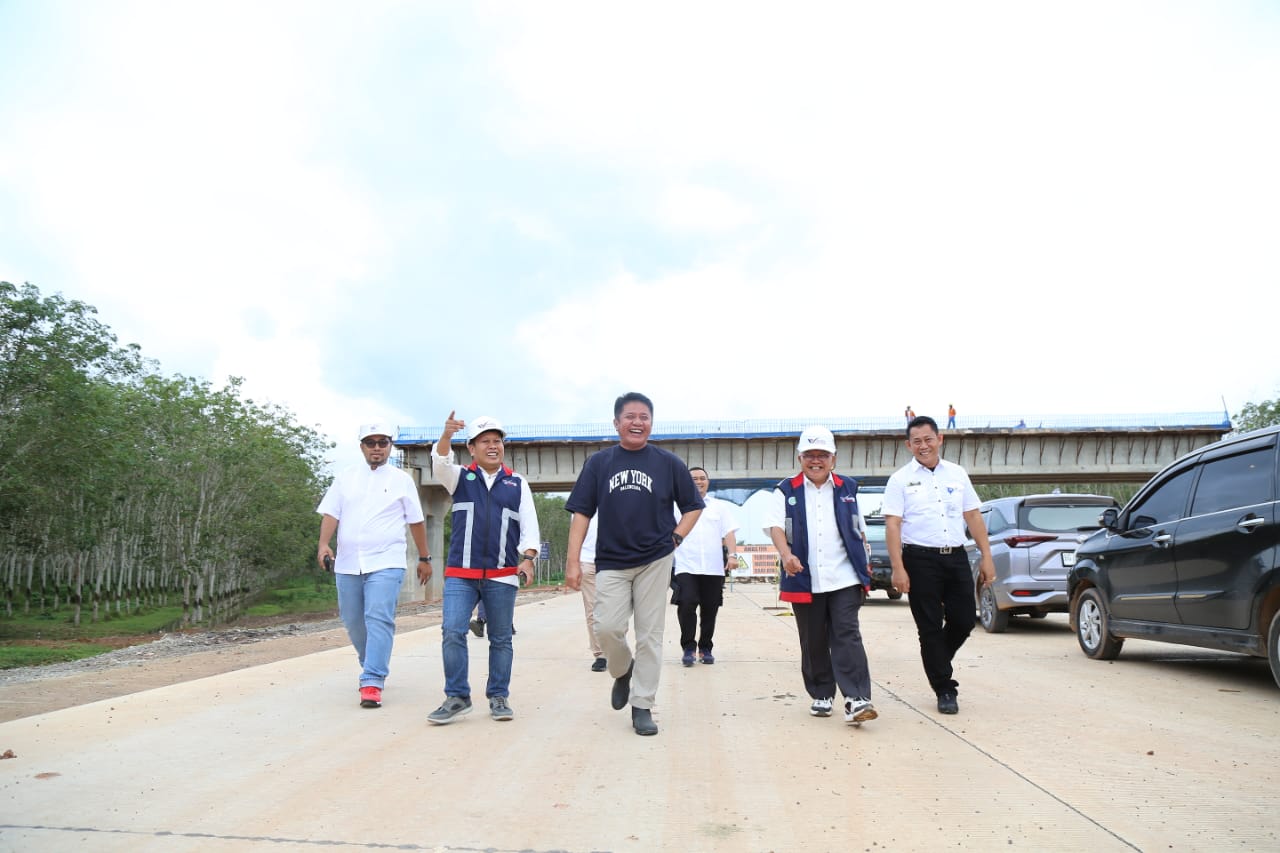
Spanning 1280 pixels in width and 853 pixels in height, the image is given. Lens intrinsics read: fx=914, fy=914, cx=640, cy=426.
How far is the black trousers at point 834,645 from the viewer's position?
5.68 m

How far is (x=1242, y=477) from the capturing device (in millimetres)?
7074

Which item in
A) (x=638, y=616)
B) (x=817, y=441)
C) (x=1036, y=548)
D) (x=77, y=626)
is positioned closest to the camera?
(x=638, y=616)

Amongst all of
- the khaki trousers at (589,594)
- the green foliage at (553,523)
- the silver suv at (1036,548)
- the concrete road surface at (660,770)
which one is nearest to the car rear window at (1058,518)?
the silver suv at (1036,548)

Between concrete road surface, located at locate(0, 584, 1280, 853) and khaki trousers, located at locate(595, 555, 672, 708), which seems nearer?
concrete road surface, located at locate(0, 584, 1280, 853)

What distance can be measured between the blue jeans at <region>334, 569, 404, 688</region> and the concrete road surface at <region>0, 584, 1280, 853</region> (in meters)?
0.33

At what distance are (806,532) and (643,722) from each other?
165 cm

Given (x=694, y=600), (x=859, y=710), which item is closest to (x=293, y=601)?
(x=694, y=600)

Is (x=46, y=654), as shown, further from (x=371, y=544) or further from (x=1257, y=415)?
(x=1257, y=415)

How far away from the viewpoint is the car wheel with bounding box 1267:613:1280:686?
20.7 feet

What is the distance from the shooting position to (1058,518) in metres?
11.8

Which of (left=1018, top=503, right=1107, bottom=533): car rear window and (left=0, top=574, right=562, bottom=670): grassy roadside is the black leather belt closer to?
(left=1018, top=503, right=1107, bottom=533): car rear window

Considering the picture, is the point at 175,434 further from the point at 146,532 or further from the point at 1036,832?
the point at 1036,832

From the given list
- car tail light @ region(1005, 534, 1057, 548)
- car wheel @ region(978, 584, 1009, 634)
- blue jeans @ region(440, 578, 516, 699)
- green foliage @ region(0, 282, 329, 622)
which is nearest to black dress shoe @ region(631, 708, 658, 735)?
blue jeans @ region(440, 578, 516, 699)

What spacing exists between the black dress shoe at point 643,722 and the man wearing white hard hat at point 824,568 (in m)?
1.16
